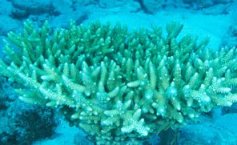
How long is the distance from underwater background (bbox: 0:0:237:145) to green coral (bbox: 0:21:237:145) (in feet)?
1.58

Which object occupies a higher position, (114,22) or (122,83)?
(114,22)

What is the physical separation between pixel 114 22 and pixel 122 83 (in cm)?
454

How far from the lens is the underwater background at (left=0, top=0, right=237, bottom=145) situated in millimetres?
4316

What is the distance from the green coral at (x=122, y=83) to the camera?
3.09 m

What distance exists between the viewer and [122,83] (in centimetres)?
329

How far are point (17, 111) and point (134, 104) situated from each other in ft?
6.09

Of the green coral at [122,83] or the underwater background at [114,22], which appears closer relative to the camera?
the green coral at [122,83]

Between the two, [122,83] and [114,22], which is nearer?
[122,83]

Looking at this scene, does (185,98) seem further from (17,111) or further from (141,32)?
(17,111)

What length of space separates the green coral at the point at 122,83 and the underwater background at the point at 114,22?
48 centimetres

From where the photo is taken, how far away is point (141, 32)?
4.36 meters

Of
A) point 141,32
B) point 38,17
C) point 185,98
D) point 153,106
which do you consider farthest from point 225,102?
point 38,17

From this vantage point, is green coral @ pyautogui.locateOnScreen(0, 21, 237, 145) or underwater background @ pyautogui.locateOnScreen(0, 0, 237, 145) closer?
green coral @ pyautogui.locateOnScreen(0, 21, 237, 145)

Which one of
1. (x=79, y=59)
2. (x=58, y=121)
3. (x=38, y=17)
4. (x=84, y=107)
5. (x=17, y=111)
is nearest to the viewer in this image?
(x=84, y=107)
